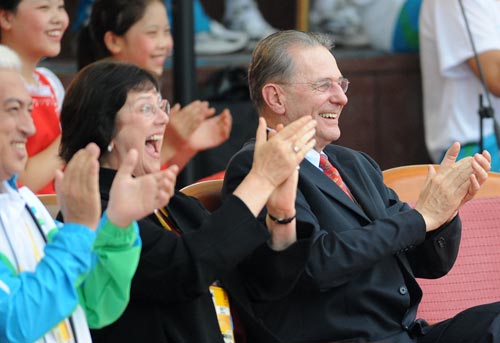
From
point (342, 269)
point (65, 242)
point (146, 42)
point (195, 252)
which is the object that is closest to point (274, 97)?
point (342, 269)

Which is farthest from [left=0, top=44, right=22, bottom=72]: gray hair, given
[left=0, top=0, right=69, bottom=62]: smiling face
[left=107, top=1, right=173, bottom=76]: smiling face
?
[left=107, top=1, right=173, bottom=76]: smiling face

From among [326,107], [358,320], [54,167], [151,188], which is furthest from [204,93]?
[151,188]

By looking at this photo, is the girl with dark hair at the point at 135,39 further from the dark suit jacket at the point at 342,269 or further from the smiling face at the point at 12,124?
the smiling face at the point at 12,124

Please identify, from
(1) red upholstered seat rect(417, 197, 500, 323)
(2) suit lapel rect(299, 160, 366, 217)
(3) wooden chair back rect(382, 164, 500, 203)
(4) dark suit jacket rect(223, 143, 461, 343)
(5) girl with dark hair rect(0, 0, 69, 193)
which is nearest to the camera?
(4) dark suit jacket rect(223, 143, 461, 343)

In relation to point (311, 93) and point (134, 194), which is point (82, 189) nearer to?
point (134, 194)

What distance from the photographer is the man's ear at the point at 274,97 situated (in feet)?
11.4

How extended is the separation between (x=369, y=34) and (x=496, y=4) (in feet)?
4.52

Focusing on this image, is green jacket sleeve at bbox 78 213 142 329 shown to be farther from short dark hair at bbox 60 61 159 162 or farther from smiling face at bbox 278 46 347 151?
smiling face at bbox 278 46 347 151

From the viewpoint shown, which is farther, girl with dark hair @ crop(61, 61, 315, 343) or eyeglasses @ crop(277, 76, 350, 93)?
eyeglasses @ crop(277, 76, 350, 93)

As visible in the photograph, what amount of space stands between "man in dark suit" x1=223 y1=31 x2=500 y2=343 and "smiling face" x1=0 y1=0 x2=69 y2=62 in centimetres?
119

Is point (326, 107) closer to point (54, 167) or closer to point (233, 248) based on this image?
point (233, 248)

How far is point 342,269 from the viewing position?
124 inches

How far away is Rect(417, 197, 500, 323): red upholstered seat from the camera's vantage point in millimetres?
3738

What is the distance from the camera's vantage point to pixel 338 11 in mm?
6875
